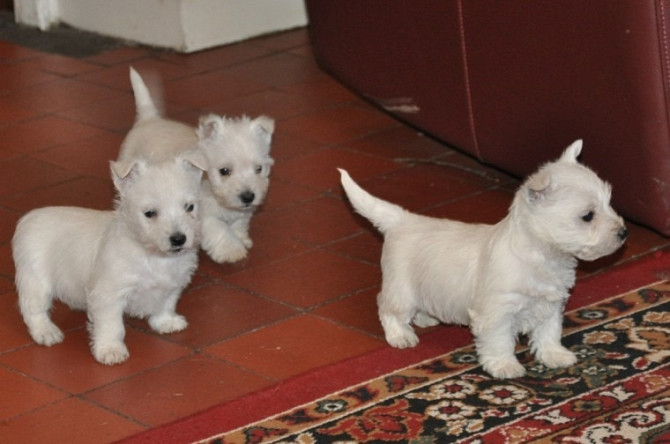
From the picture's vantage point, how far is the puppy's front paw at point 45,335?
398 centimetres

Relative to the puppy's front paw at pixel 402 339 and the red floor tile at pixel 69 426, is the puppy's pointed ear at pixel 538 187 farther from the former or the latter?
the red floor tile at pixel 69 426

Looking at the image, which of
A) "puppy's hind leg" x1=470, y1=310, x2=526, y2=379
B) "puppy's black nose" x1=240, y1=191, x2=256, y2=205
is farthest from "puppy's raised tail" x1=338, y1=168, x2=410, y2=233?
"puppy's black nose" x1=240, y1=191, x2=256, y2=205

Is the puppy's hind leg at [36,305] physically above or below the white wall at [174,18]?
above

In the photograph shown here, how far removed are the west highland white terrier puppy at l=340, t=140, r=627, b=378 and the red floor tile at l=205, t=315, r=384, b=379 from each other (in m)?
0.15

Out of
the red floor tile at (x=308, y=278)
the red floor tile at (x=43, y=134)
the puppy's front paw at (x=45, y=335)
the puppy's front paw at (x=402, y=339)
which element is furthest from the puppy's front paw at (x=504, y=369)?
the red floor tile at (x=43, y=134)

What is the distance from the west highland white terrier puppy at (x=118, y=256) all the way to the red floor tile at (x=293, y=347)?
269 mm

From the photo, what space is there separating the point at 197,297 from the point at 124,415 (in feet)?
2.93

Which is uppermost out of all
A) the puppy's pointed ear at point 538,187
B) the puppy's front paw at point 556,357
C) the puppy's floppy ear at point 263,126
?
the puppy's pointed ear at point 538,187

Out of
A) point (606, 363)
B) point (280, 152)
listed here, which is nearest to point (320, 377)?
point (606, 363)

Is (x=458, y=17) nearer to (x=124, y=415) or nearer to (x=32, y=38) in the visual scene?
(x=124, y=415)

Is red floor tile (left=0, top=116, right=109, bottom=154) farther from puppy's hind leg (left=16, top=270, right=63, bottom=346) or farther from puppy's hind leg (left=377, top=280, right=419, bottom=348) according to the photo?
puppy's hind leg (left=377, top=280, right=419, bottom=348)

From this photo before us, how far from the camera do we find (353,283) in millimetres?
4379

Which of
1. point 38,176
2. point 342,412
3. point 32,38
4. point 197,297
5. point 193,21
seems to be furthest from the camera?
point 32,38

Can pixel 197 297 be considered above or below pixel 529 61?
below
